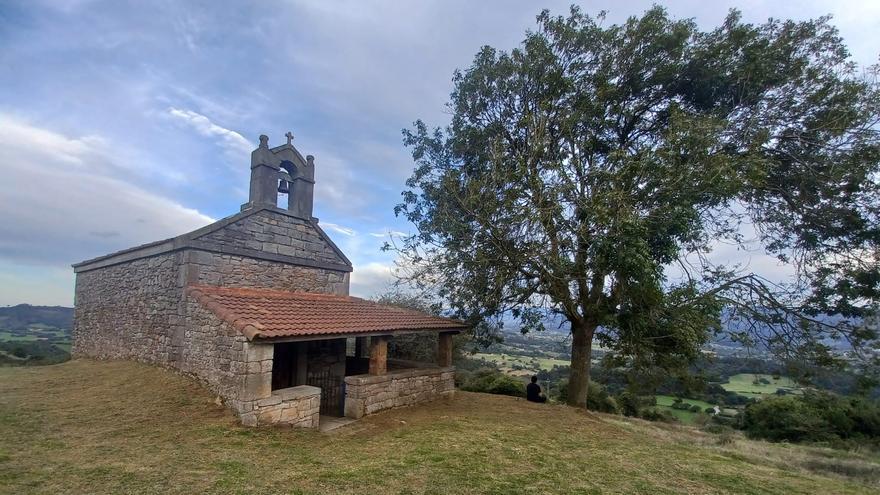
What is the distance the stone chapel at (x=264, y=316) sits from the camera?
8117mm

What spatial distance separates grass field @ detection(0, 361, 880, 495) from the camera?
538 cm

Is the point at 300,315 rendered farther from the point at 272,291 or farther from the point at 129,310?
the point at 129,310

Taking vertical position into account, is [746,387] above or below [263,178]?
below

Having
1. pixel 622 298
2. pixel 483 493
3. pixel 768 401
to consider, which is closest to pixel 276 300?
pixel 483 493

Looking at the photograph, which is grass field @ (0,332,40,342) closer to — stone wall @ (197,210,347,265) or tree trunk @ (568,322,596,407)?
stone wall @ (197,210,347,265)

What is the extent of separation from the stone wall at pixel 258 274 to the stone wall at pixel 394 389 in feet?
13.2

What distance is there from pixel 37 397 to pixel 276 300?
198 inches

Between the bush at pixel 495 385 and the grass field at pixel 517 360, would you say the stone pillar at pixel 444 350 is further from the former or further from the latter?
the grass field at pixel 517 360

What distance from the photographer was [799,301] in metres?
10.7

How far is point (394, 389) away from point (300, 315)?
3.12 meters

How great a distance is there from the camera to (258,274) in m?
11.6

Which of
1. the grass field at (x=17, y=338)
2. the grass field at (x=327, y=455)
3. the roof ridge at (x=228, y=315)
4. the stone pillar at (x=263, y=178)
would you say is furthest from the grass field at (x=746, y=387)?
the grass field at (x=17, y=338)

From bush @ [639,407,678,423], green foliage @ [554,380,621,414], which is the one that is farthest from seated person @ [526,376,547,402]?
bush @ [639,407,678,423]

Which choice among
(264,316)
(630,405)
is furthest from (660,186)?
(630,405)
